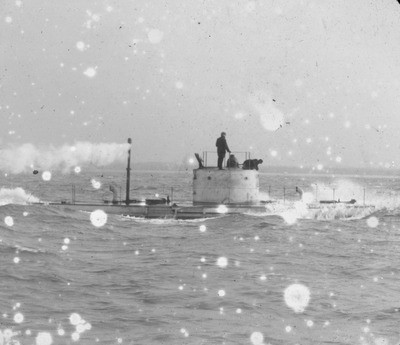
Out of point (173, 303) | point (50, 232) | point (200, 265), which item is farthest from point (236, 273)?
point (50, 232)

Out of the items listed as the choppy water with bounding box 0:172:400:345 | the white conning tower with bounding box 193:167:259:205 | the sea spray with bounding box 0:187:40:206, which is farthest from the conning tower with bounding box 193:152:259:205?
the sea spray with bounding box 0:187:40:206

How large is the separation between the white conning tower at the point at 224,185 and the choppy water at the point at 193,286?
752cm

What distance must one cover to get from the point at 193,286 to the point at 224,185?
24.6 meters

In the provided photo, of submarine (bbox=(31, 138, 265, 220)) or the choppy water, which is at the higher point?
submarine (bbox=(31, 138, 265, 220))

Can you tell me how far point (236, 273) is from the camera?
2325cm

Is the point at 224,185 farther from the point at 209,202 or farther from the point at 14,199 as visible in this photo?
the point at 14,199

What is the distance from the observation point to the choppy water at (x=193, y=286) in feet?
50.2

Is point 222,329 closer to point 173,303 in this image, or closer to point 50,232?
point 173,303

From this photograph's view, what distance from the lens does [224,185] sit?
44875mm

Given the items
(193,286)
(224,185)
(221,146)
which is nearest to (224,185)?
(224,185)

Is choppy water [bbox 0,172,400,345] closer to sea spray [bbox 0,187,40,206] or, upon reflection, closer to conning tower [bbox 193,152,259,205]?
conning tower [bbox 193,152,259,205]

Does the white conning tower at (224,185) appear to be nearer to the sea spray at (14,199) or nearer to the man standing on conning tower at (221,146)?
the man standing on conning tower at (221,146)

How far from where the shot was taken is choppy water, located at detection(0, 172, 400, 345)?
15.3m

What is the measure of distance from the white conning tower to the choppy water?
7525 millimetres
